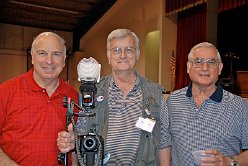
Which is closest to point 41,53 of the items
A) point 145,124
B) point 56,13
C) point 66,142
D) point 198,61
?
point 66,142

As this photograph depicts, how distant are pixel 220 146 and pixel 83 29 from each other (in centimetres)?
907

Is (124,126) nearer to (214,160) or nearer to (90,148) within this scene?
(90,148)

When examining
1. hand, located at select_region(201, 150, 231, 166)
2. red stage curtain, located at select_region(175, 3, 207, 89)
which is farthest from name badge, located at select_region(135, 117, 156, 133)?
red stage curtain, located at select_region(175, 3, 207, 89)

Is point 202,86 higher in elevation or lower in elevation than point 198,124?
higher

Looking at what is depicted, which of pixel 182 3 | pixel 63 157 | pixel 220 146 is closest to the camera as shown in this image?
pixel 63 157

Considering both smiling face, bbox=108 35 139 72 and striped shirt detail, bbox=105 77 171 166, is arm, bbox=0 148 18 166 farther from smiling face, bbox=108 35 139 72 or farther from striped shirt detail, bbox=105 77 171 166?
smiling face, bbox=108 35 139 72

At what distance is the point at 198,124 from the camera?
1.84m

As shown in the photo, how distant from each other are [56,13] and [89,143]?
8.26 m

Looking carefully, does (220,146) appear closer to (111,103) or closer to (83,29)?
(111,103)

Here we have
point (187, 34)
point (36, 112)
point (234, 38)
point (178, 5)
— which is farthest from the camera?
point (187, 34)

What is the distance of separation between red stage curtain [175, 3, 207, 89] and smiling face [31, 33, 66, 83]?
183 inches

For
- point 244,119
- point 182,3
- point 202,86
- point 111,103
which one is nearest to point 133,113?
point 111,103

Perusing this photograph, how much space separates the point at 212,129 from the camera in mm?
1812

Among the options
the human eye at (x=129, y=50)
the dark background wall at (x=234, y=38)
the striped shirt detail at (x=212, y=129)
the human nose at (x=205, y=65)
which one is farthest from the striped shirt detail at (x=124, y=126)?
the dark background wall at (x=234, y=38)
